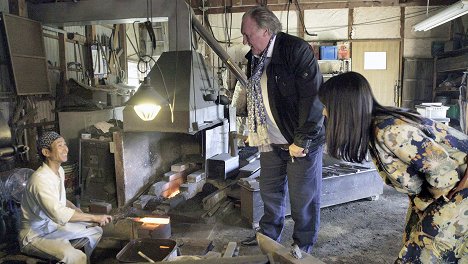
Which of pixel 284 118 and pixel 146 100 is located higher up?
pixel 146 100

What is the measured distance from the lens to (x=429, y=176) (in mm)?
1764

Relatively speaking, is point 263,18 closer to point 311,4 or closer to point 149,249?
point 149,249

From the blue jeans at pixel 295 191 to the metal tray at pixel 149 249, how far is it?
0.93m

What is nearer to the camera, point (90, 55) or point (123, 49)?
point (90, 55)

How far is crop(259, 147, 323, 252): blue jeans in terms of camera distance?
115 inches

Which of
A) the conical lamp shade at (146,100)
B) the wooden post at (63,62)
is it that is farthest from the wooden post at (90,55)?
the conical lamp shade at (146,100)

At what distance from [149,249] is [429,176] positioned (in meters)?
2.13

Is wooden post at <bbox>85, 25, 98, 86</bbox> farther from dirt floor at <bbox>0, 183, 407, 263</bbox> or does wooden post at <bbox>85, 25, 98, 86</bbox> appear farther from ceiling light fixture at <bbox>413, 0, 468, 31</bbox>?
ceiling light fixture at <bbox>413, 0, 468, 31</bbox>

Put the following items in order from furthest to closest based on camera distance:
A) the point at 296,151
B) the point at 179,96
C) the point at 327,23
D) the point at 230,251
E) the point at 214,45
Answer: the point at 327,23
the point at 214,45
the point at 179,96
the point at 296,151
the point at 230,251

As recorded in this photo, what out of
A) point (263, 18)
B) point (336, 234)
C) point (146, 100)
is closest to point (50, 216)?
point (146, 100)

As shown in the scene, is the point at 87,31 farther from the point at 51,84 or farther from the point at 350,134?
the point at 350,134

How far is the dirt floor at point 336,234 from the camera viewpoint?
3.57 meters

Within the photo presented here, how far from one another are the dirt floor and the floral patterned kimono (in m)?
1.71

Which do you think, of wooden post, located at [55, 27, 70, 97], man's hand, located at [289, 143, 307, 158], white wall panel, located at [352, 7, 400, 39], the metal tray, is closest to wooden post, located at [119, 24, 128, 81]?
wooden post, located at [55, 27, 70, 97]
